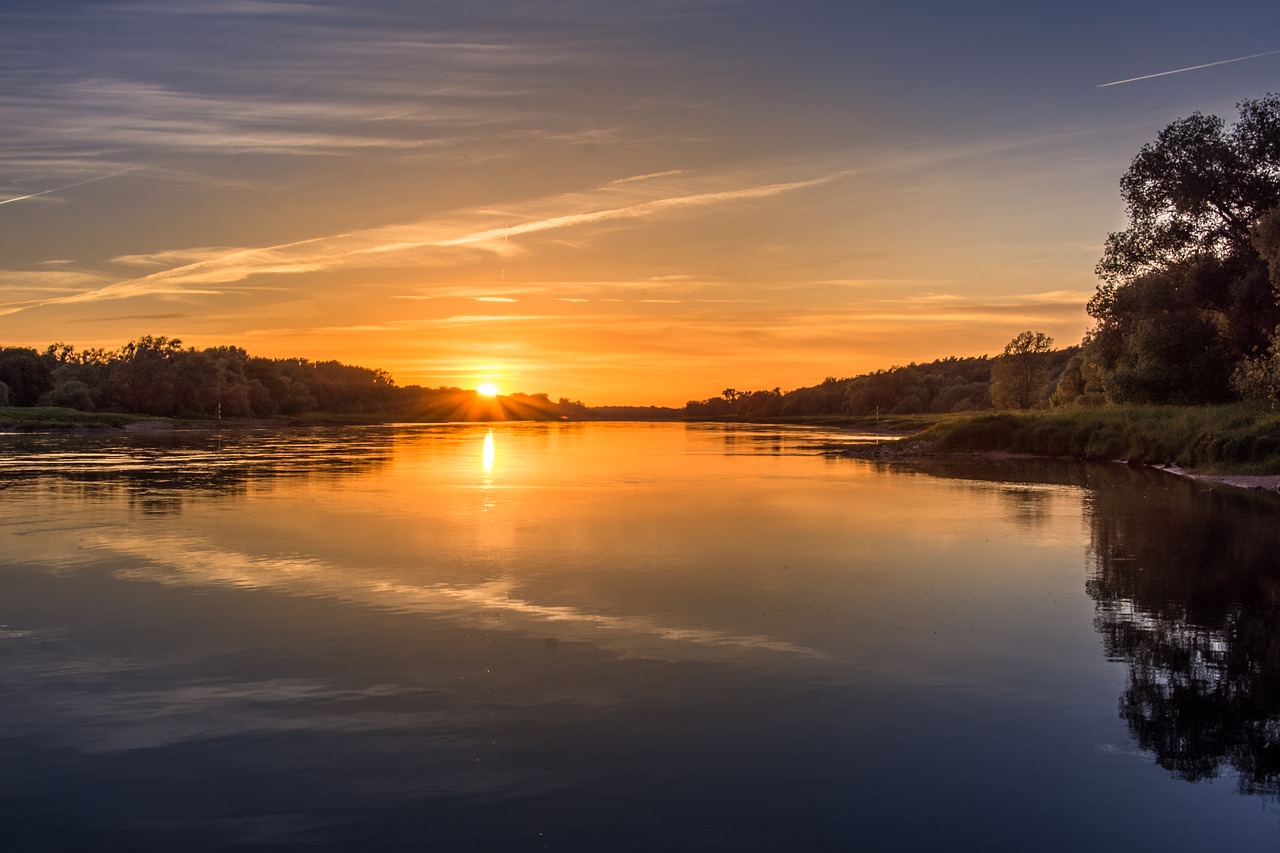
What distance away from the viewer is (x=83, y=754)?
7930mm

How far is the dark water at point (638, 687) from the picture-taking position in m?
6.90

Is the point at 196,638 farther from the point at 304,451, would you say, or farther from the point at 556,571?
the point at 304,451

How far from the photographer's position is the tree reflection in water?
820 cm

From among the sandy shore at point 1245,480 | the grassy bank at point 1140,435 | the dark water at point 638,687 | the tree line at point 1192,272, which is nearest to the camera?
the dark water at point 638,687

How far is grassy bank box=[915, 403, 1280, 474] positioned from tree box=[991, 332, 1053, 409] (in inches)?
2154

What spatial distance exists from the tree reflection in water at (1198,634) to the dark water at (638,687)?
5 cm

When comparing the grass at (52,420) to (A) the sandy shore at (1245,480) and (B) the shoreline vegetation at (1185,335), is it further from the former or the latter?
(A) the sandy shore at (1245,480)

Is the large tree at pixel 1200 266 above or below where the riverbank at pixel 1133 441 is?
above

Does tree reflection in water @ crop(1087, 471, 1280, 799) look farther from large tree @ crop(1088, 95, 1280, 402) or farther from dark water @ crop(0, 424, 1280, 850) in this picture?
large tree @ crop(1088, 95, 1280, 402)

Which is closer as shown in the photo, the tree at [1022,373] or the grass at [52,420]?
the grass at [52,420]

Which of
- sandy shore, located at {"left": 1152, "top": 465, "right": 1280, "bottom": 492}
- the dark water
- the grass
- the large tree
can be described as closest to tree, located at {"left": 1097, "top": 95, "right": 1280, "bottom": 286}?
the large tree

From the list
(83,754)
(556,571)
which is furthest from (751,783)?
(556,571)

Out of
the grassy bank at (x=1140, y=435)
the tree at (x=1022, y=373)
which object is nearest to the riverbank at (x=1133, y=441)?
the grassy bank at (x=1140, y=435)

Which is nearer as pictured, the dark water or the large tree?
the dark water
